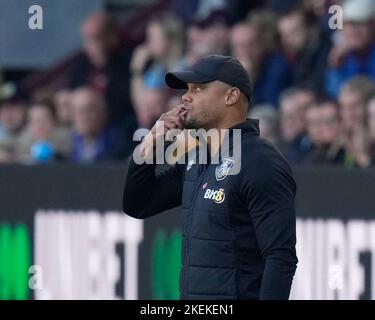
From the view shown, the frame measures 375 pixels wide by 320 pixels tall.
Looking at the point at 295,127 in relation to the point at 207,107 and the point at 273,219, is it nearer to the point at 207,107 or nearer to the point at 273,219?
the point at 207,107

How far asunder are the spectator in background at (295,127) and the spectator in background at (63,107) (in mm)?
2173

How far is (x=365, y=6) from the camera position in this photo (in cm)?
941

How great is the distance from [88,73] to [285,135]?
2747mm

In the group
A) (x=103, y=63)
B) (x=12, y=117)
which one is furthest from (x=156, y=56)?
(x=12, y=117)

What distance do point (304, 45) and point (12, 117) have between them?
9.92 feet

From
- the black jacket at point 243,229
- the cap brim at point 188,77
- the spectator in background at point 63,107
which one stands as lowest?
the black jacket at point 243,229

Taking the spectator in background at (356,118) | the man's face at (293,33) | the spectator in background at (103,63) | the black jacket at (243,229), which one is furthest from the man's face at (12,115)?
the black jacket at (243,229)

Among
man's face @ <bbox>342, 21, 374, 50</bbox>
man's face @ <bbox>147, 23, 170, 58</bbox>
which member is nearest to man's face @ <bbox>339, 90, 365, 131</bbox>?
man's face @ <bbox>342, 21, 374, 50</bbox>

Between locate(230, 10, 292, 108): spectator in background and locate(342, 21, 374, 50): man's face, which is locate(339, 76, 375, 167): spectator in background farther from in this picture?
locate(230, 10, 292, 108): spectator in background

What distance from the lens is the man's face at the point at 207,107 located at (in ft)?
16.6

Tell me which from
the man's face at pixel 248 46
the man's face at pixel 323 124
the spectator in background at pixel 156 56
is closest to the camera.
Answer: the man's face at pixel 323 124

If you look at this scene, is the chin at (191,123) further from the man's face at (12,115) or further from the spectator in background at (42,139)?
the man's face at (12,115)

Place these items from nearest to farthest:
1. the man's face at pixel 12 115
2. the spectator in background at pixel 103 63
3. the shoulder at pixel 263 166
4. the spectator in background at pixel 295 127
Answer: the shoulder at pixel 263 166
the spectator in background at pixel 295 127
the spectator in background at pixel 103 63
the man's face at pixel 12 115

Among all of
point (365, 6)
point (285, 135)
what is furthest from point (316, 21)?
point (285, 135)
